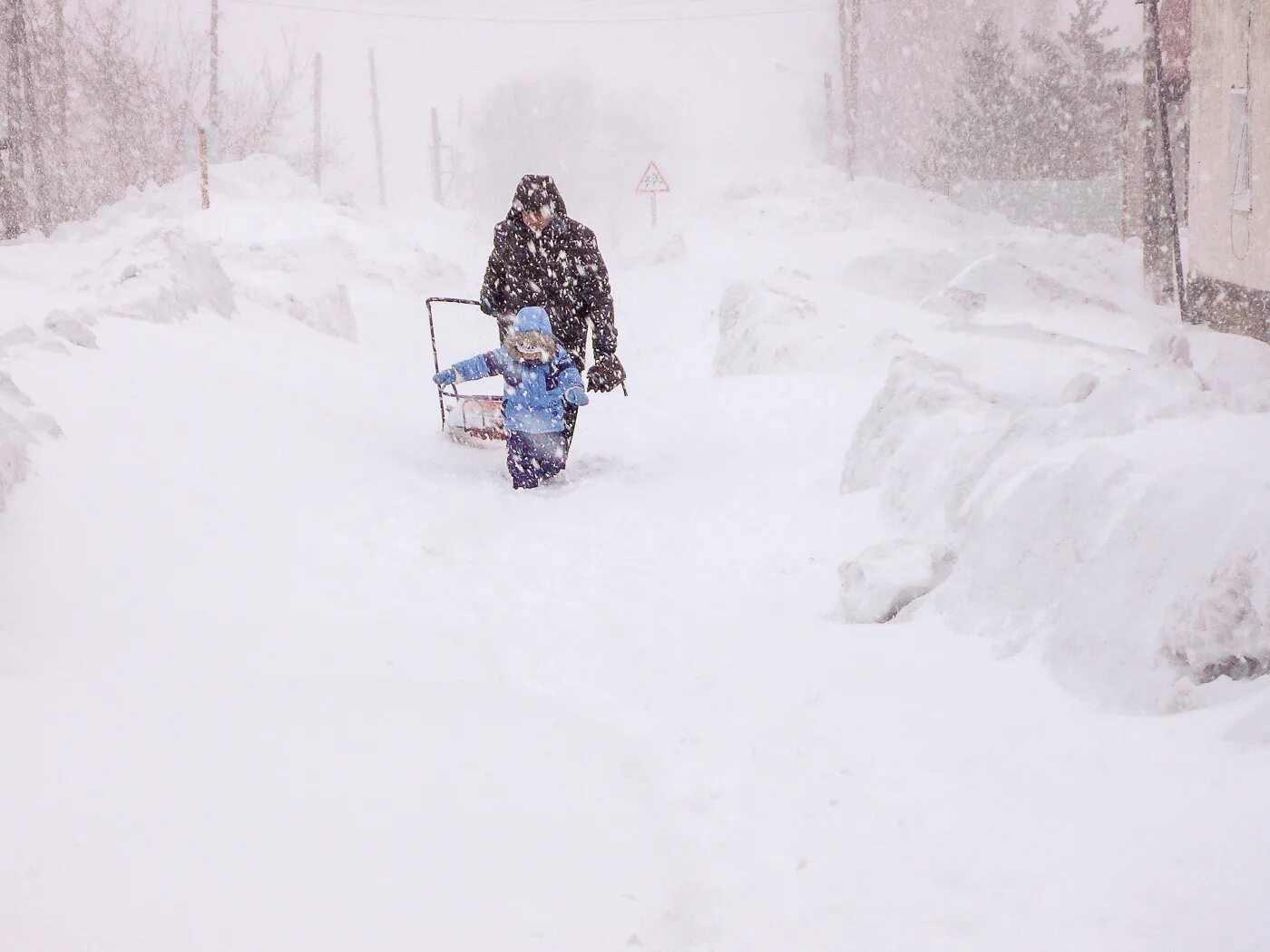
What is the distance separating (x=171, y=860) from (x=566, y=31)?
111 metres

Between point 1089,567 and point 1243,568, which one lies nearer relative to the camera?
point 1243,568

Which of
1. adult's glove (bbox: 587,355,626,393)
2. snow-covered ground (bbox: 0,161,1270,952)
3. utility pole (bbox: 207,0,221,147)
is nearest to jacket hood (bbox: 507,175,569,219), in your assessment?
adult's glove (bbox: 587,355,626,393)

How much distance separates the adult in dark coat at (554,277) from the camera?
668cm

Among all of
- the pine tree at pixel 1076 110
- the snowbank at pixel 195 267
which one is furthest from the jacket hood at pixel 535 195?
the pine tree at pixel 1076 110

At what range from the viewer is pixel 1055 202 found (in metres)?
25.8

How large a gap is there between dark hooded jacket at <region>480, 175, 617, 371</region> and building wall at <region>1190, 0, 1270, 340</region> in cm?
656

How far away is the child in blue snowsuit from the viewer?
6242 millimetres

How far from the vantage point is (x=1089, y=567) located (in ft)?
9.24

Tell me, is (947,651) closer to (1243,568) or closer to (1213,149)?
(1243,568)

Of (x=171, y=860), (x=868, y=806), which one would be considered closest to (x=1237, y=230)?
(x=868, y=806)

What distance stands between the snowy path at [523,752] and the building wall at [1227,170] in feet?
24.1

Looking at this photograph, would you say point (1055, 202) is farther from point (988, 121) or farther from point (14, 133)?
point (14, 133)

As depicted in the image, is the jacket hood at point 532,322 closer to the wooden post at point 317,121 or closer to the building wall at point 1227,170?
the building wall at point 1227,170

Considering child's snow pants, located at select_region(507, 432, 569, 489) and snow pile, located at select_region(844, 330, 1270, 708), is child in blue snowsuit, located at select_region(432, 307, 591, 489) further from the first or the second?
snow pile, located at select_region(844, 330, 1270, 708)
